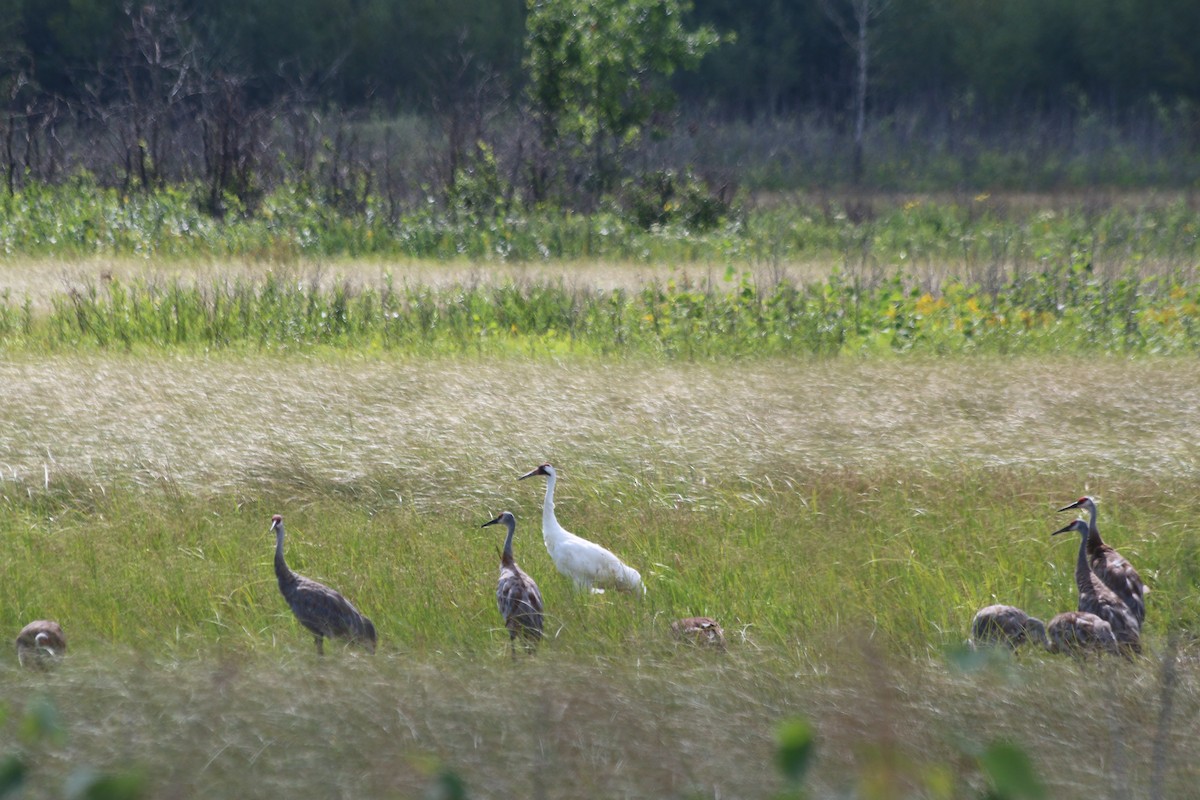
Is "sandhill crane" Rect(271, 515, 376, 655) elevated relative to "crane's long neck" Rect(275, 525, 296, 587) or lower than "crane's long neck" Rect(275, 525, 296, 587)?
lower

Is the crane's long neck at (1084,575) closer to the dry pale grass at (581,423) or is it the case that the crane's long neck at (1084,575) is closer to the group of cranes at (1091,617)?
the group of cranes at (1091,617)

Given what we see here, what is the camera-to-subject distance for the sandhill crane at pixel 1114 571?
14.5 ft

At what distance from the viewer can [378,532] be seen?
537 cm

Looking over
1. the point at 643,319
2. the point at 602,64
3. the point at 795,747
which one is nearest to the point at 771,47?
the point at 602,64

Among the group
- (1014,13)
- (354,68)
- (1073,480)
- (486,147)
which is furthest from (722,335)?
(1014,13)

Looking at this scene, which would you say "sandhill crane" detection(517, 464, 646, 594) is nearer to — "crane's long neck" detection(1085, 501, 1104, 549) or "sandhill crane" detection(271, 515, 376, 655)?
"sandhill crane" detection(271, 515, 376, 655)

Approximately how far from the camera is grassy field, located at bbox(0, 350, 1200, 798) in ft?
8.36

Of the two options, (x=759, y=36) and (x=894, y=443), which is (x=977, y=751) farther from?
(x=759, y=36)

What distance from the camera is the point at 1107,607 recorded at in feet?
13.7

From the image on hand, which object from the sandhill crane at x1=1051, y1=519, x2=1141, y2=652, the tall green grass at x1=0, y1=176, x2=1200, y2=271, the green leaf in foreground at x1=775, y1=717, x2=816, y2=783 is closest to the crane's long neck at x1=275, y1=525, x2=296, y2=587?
the sandhill crane at x1=1051, y1=519, x2=1141, y2=652

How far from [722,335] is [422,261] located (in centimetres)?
575

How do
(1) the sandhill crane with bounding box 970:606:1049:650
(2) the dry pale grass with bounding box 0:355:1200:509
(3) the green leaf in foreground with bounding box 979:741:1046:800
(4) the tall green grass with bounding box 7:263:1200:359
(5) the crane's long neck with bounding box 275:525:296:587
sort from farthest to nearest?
1. (4) the tall green grass with bounding box 7:263:1200:359
2. (2) the dry pale grass with bounding box 0:355:1200:509
3. (5) the crane's long neck with bounding box 275:525:296:587
4. (1) the sandhill crane with bounding box 970:606:1049:650
5. (3) the green leaf in foreground with bounding box 979:741:1046:800

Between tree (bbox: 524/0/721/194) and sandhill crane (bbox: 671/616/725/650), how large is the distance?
16344 millimetres

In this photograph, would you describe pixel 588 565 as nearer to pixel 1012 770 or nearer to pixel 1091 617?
pixel 1091 617
